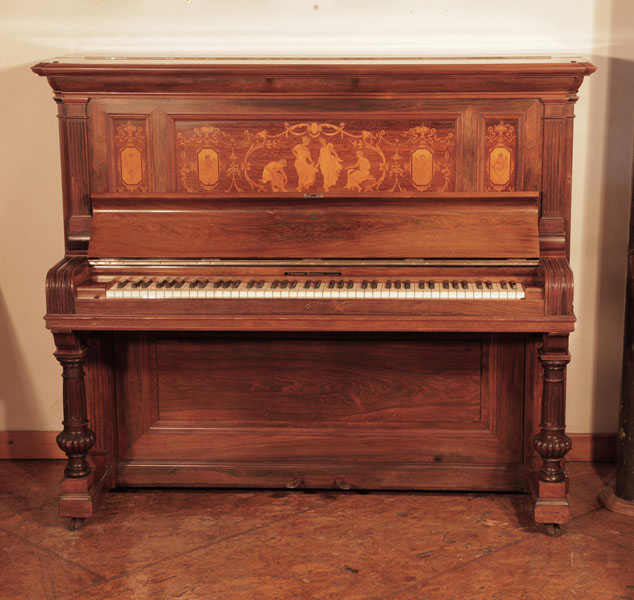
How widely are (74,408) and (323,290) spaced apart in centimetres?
99

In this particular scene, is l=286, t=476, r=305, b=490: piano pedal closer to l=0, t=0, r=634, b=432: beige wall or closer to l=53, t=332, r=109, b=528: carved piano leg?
l=53, t=332, r=109, b=528: carved piano leg

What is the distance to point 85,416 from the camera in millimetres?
3258

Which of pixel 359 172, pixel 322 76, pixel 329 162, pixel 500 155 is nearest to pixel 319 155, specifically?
pixel 329 162

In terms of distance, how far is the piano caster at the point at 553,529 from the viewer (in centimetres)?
317

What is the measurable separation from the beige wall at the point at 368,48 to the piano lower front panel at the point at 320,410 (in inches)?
23.3

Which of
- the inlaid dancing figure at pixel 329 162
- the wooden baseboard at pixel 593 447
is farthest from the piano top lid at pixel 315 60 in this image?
the wooden baseboard at pixel 593 447

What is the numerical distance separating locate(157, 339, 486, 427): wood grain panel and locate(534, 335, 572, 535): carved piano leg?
15.3 inches

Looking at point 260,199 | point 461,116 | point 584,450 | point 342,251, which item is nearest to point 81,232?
point 260,199

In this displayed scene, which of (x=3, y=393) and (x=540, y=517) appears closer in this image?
(x=540, y=517)

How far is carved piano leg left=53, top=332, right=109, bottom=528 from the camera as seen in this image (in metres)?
3.17

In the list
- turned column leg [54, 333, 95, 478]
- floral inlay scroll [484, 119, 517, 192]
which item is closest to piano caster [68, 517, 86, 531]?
turned column leg [54, 333, 95, 478]

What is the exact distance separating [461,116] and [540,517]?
4.76 ft

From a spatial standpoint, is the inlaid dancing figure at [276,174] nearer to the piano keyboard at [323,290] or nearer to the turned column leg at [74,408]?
the piano keyboard at [323,290]

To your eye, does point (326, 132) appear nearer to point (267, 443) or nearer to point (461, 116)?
point (461, 116)
